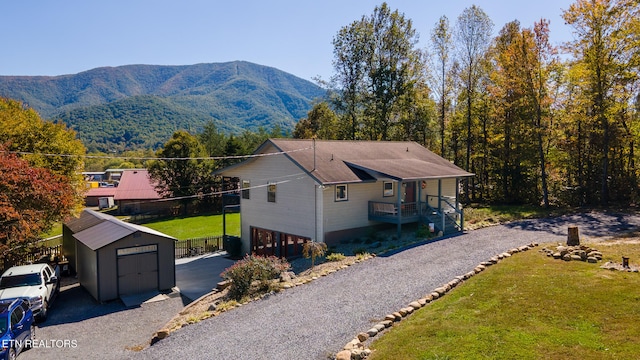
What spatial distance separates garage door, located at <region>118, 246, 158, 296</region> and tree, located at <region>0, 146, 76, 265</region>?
12.6ft

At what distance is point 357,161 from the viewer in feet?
76.6

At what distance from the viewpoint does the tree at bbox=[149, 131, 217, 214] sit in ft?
154

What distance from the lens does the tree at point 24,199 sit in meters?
16.7

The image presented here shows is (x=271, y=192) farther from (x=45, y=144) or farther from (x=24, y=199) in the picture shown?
(x=45, y=144)

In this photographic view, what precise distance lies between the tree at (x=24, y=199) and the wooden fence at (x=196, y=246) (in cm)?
770

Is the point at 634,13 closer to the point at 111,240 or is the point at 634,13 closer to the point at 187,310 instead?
the point at 187,310

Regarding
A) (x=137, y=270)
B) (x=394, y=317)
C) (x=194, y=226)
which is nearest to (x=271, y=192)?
(x=137, y=270)

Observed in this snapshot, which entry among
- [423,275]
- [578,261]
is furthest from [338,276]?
[578,261]

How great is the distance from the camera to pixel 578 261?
13.9m

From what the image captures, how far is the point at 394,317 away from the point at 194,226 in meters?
32.1

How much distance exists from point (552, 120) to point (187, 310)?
99.3ft

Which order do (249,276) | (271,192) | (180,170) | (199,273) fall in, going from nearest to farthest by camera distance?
(249,276) → (199,273) → (271,192) → (180,170)

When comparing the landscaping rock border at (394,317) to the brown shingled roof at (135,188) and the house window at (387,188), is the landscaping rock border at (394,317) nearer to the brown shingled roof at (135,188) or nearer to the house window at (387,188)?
the house window at (387,188)

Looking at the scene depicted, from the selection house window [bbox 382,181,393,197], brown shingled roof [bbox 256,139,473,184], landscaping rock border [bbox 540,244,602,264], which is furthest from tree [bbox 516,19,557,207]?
landscaping rock border [bbox 540,244,602,264]
